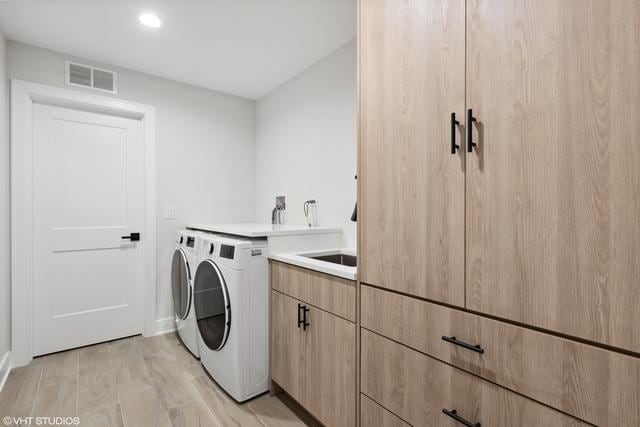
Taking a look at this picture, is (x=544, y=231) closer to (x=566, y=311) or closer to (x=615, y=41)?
(x=566, y=311)

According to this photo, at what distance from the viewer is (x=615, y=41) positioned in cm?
67

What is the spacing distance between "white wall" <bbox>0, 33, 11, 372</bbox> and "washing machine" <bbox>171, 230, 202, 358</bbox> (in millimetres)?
1099

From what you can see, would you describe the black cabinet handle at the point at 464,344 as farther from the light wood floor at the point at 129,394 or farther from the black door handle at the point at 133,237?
the black door handle at the point at 133,237

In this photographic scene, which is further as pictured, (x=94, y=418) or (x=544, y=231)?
(x=94, y=418)

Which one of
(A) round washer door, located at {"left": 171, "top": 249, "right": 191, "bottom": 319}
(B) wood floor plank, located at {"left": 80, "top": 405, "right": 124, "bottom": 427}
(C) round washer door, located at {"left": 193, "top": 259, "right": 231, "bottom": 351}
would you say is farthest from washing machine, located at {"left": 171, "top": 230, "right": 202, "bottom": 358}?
(B) wood floor plank, located at {"left": 80, "top": 405, "right": 124, "bottom": 427}

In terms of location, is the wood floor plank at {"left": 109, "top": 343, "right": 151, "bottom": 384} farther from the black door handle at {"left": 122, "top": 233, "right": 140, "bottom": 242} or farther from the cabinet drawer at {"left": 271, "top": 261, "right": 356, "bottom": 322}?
the cabinet drawer at {"left": 271, "top": 261, "right": 356, "bottom": 322}

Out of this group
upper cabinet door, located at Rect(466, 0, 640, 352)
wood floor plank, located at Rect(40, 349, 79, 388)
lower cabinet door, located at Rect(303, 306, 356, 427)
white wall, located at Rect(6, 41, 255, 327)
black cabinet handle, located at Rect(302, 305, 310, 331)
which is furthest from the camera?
white wall, located at Rect(6, 41, 255, 327)

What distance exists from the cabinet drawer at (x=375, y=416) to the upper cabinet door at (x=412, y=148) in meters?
0.50

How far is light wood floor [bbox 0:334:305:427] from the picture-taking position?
1.72m

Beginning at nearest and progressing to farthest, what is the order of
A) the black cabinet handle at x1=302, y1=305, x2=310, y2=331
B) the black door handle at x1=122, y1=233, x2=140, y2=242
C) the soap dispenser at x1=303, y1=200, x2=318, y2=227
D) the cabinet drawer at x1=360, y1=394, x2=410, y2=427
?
the cabinet drawer at x1=360, y1=394, x2=410, y2=427 < the black cabinet handle at x1=302, y1=305, x2=310, y2=331 < the soap dispenser at x1=303, y1=200, x2=318, y2=227 < the black door handle at x1=122, y1=233, x2=140, y2=242

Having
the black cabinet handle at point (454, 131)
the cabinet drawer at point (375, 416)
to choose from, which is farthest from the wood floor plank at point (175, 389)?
the black cabinet handle at point (454, 131)

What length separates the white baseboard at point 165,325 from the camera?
286 cm

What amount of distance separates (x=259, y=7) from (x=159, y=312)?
8.78ft

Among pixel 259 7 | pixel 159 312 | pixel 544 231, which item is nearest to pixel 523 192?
pixel 544 231
